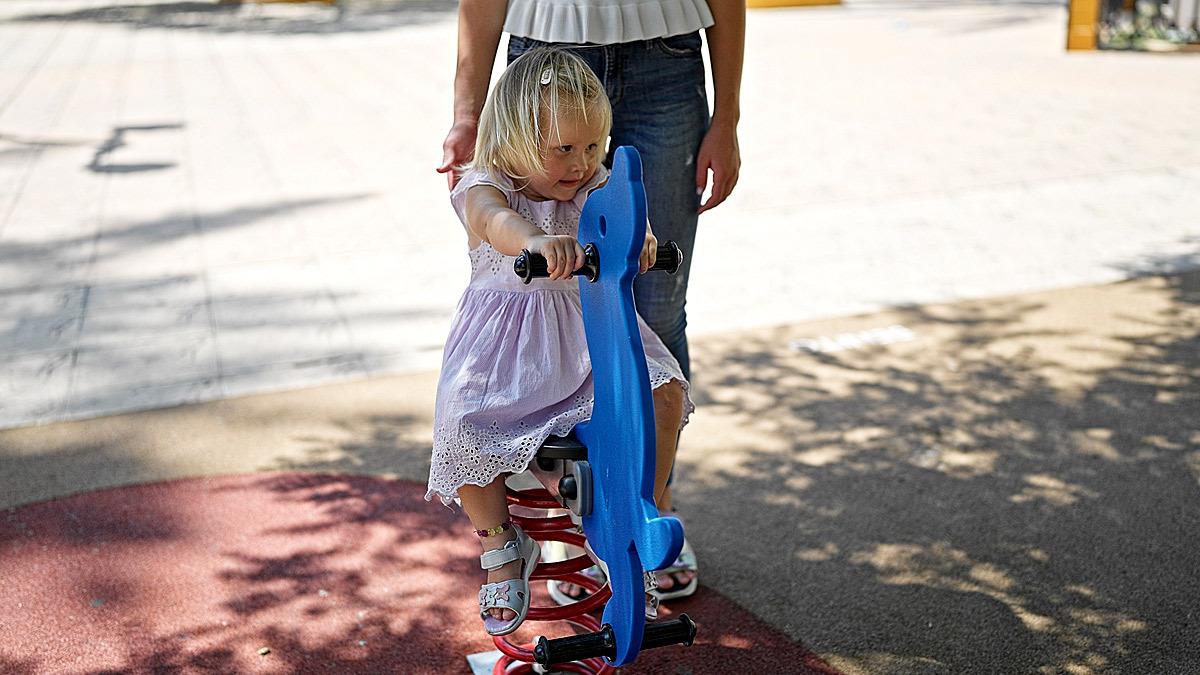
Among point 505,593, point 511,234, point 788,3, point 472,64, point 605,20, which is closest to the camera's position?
point 511,234

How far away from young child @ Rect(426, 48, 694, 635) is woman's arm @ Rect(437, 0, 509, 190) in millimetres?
306

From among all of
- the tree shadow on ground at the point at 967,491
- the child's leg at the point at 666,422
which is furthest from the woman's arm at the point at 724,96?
the tree shadow on ground at the point at 967,491

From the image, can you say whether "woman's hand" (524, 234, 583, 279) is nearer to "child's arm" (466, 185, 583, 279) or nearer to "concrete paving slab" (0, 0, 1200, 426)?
"child's arm" (466, 185, 583, 279)

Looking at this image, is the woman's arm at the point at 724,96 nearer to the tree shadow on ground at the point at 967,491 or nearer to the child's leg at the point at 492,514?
the child's leg at the point at 492,514

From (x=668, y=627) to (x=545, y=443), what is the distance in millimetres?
469

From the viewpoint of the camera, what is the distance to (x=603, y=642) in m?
2.33

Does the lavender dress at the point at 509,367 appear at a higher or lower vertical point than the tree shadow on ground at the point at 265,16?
lower

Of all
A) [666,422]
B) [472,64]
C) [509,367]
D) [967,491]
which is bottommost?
[967,491]

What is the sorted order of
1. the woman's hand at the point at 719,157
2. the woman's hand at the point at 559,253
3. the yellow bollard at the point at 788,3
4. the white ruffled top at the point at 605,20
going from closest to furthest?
the woman's hand at the point at 559,253 < the white ruffled top at the point at 605,20 < the woman's hand at the point at 719,157 < the yellow bollard at the point at 788,3

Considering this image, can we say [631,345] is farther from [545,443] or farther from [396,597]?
[396,597]

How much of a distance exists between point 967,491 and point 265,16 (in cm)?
1746

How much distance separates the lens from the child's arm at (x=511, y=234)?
7.47 feet

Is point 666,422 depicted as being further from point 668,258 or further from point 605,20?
point 605,20

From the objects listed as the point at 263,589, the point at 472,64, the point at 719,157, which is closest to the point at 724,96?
the point at 719,157
